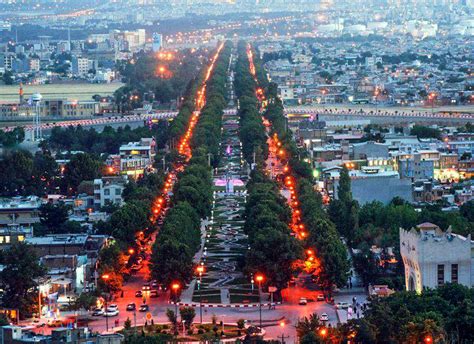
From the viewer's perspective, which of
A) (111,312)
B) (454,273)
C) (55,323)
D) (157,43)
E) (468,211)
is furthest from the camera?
(157,43)

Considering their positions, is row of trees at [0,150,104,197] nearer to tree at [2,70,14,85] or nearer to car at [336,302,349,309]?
car at [336,302,349,309]

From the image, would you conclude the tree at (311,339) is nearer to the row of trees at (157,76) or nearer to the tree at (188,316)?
the tree at (188,316)

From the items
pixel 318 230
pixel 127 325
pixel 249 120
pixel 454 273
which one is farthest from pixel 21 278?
pixel 249 120

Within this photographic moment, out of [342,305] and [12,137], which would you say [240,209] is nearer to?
[342,305]

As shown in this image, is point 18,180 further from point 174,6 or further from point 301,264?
point 174,6

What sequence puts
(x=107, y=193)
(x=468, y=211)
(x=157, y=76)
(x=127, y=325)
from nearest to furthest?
(x=127, y=325), (x=468, y=211), (x=107, y=193), (x=157, y=76)

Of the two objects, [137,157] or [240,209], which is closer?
[240,209]

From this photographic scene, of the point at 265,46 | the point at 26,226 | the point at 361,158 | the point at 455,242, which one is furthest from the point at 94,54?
the point at 455,242
